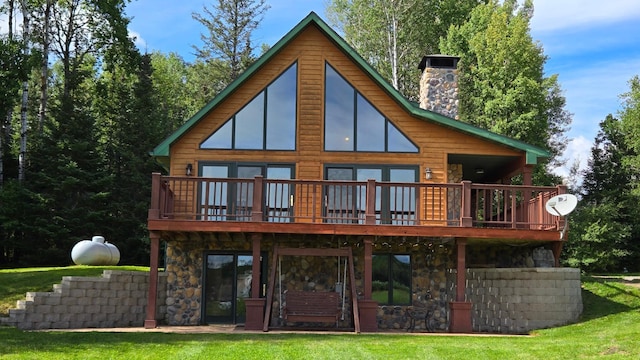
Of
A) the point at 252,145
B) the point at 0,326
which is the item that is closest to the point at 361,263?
the point at 252,145

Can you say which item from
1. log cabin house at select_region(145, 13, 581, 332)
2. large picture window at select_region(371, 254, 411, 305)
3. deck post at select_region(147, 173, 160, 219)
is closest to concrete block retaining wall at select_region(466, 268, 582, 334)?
log cabin house at select_region(145, 13, 581, 332)

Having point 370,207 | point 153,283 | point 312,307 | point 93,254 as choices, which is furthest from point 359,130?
point 93,254

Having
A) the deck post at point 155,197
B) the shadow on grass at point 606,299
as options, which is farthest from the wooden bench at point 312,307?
the shadow on grass at point 606,299

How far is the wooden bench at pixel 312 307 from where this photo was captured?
14.0 m

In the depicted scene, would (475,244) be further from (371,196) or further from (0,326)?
(0,326)

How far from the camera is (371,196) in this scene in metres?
14.4

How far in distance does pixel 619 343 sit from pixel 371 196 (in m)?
5.95

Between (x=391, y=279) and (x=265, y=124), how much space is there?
189 inches

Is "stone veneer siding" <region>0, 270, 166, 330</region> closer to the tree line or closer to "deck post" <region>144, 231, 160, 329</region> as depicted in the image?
"deck post" <region>144, 231, 160, 329</region>

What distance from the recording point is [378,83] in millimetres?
16062

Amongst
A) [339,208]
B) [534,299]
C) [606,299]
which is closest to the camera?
[534,299]

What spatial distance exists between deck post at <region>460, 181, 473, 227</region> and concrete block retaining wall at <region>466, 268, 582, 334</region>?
1.35 metres

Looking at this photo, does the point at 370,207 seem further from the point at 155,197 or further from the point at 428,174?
the point at 155,197

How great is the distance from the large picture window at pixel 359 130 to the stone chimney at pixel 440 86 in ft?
9.98
